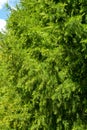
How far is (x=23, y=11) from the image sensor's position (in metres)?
13.7

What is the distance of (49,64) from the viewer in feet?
37.6

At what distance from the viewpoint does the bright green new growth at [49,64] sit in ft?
36.6

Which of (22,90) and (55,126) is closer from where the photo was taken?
(55,126)

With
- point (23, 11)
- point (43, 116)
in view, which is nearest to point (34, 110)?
point (43, 116)

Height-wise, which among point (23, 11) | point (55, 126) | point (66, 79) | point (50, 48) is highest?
point (23, 11)

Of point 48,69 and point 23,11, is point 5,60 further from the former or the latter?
point 48,69

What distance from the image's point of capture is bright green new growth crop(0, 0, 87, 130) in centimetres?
1116

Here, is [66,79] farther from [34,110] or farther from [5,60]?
[5,60]

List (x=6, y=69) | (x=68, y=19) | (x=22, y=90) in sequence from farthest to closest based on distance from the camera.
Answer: (x=6, y=69), (x=22, y=90), (x=68, y=19)

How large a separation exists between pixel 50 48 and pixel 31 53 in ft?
3.48

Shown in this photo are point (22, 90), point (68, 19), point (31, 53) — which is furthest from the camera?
point (22, 90)

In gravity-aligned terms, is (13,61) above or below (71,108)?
above

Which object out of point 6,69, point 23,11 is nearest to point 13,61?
point 6,69

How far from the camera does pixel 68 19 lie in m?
11.0
